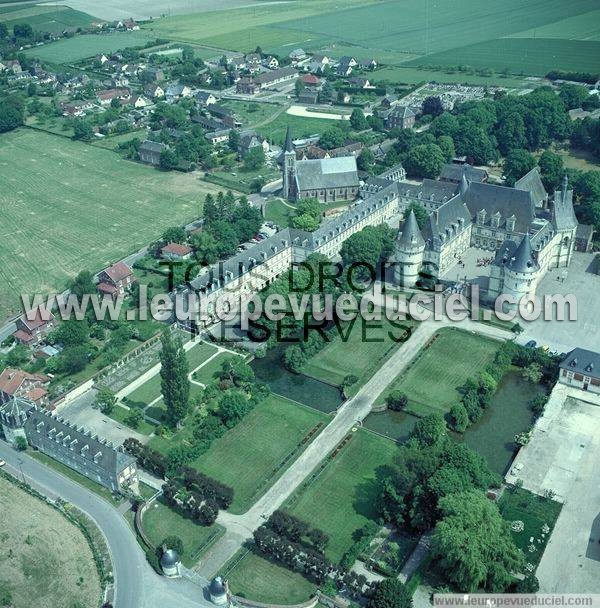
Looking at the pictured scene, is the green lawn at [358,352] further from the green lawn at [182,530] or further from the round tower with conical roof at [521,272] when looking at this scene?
the green lawn at [182,530]

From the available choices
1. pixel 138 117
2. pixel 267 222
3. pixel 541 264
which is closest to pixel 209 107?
pixel 138 117

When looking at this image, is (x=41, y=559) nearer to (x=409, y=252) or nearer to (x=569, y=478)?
(x=569, y=478)

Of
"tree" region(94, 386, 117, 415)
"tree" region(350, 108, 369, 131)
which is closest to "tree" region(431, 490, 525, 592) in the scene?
"tree" region(94, 386, 117, 415)

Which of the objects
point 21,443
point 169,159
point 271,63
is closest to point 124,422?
point 21,443

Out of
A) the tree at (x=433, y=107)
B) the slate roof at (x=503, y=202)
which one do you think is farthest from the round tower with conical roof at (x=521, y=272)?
the tree at (x=433, y=107)

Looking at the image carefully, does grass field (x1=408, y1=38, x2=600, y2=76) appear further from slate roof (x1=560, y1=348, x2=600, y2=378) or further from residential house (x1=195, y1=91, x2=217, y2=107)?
slate roof (x1=560, y1=348, x2=600, y2=378)
